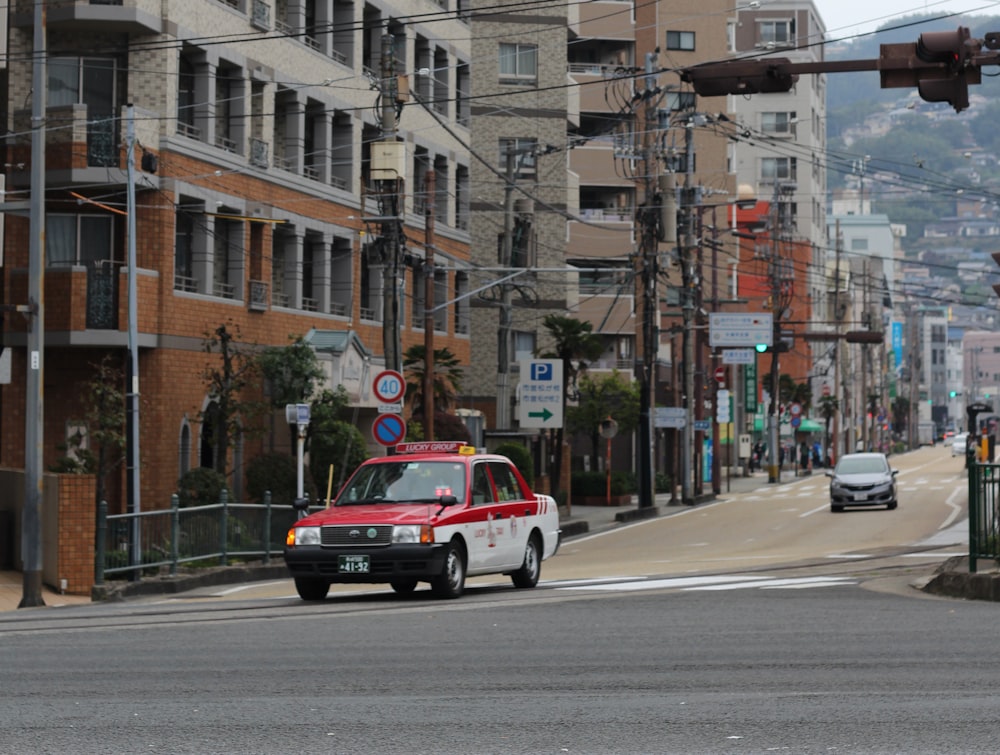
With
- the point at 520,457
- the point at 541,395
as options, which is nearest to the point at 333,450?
the point at 541,395

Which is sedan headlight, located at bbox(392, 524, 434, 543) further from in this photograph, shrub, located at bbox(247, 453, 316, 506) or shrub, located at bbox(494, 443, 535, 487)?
shrub, located at bbox(494, 443, 535, 487)

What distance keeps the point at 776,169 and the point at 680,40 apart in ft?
92.6

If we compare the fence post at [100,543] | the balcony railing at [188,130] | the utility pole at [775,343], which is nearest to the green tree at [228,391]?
the balcony railing at [188,130]

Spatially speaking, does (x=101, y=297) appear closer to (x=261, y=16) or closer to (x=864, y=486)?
(x=261, y=16)

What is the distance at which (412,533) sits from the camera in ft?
65.7

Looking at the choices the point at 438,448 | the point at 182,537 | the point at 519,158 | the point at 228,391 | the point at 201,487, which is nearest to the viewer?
the point at 438,448

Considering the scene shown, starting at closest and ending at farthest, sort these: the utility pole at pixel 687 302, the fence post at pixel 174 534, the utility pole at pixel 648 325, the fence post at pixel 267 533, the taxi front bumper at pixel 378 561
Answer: the taxi front bumper at pixel 378 561 → the fence post at pixel 174 534 → the fence post at pixel 267 533 → the utility pole at pixel 648 325 → the utility pole at pixel 687 302

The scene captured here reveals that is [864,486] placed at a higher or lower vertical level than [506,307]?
lower

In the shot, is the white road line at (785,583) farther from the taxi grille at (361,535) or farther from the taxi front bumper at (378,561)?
the taxi grille at (361,535)

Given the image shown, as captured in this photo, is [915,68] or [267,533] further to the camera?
[267,533]

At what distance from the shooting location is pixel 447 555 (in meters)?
20.3

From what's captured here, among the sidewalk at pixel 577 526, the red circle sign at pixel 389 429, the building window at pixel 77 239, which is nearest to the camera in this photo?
the sidewalk at pixel 577 526

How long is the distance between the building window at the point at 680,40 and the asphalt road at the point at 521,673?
81.9m

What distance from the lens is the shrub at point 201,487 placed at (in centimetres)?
3509
